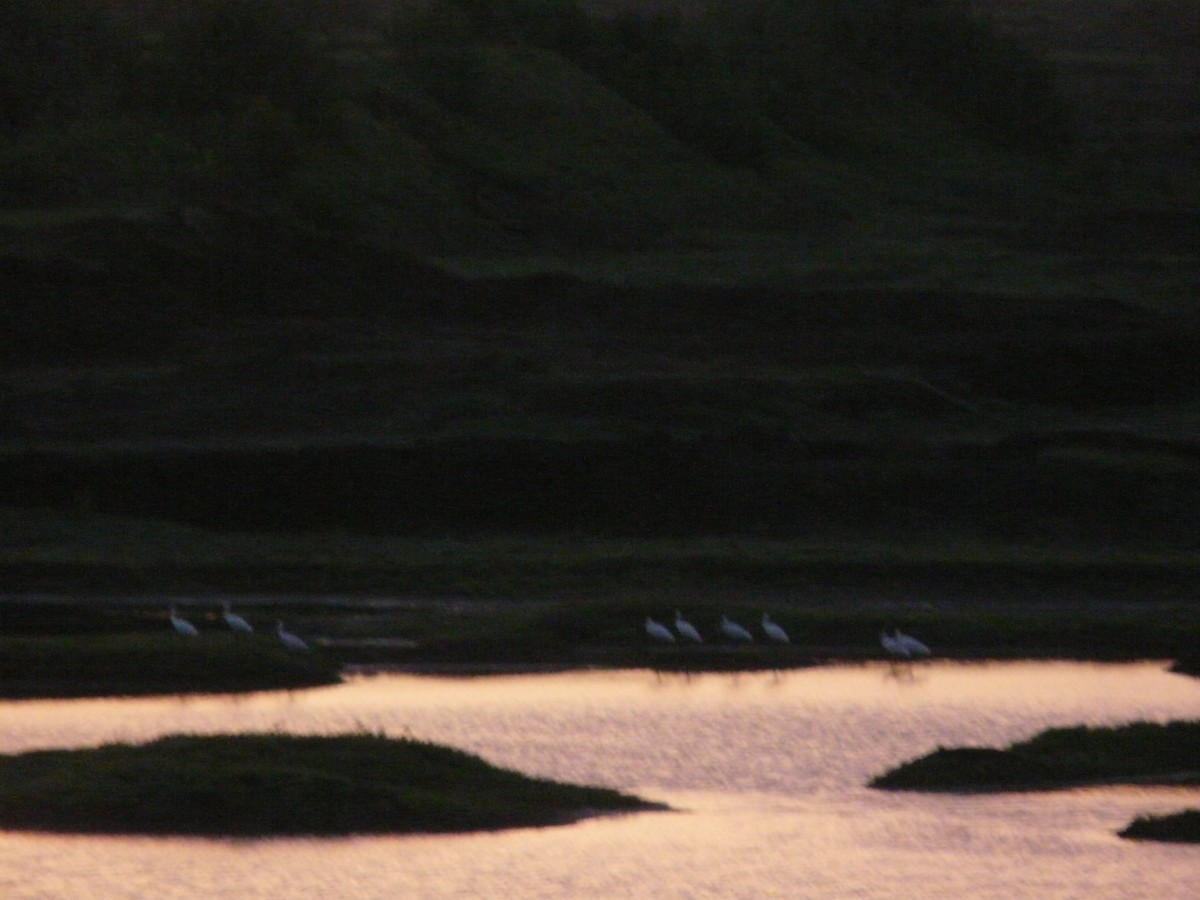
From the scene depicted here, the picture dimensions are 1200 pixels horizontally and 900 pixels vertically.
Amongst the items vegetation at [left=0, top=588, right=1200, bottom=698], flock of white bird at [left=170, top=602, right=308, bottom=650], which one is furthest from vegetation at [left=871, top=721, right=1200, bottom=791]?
flock of white bird at [left=170, top=602, right=308, bottom=650]

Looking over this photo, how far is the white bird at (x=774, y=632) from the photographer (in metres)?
32.6

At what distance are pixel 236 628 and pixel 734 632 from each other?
6.44 metres

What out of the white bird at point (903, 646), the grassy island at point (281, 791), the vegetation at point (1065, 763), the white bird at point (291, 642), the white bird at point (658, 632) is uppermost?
the vegetation at point (1065, 763)

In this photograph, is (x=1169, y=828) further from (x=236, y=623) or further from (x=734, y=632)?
(x=236, y=623)

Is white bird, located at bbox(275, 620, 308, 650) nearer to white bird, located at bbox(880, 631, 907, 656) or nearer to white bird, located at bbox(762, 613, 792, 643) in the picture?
white bird, located at bbox(762, 613, 792, 643)

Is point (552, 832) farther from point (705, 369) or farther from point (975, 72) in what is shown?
point (975, 72)

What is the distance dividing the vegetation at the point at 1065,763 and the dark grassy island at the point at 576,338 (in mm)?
8119

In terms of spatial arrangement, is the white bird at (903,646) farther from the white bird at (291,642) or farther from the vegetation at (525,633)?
the white bird at (291,642)

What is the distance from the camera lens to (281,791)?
2072 cm

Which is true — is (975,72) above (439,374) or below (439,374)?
A: above

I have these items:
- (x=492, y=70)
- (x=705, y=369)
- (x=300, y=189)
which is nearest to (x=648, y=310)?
(x=705, y=369)

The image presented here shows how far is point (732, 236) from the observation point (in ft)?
278

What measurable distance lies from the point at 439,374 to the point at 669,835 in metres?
37.5

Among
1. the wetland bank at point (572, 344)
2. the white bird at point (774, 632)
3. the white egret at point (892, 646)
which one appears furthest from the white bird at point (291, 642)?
the white egret at point (892, 646)
